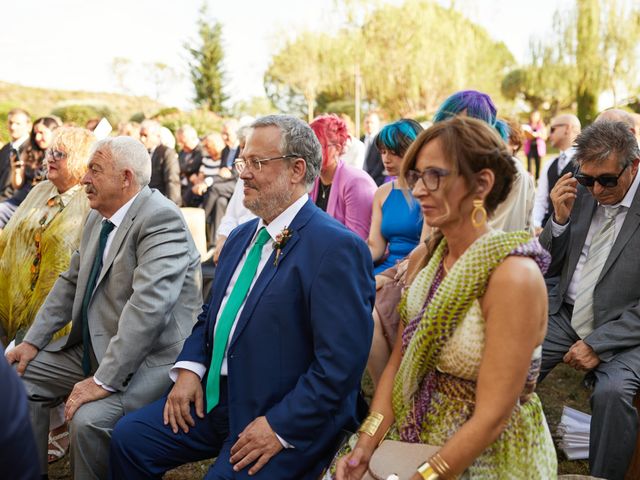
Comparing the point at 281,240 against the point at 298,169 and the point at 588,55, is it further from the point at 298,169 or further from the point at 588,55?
the point at 588,55

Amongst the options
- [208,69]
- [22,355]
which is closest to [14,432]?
[22,355]

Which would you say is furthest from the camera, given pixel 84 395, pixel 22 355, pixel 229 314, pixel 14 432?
pixel 22 355

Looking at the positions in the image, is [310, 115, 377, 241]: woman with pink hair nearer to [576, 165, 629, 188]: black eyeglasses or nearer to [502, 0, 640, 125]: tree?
[576, 165, 629, 188]: black eyeglasses

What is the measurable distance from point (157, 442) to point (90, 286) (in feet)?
3.38

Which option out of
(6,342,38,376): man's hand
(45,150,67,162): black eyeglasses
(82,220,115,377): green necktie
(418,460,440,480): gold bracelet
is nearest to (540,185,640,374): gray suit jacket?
(418,460,440,480): gold bracelet

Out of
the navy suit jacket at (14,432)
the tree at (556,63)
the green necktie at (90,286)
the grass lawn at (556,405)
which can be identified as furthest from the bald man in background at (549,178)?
the tree at (556,63)

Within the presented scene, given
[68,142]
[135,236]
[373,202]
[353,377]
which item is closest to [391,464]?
[353,377]

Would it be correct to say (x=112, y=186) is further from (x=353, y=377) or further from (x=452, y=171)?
(x=452, y=171)

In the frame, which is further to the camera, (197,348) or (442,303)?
(197,348)

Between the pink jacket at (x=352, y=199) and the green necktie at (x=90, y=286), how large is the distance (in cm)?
169

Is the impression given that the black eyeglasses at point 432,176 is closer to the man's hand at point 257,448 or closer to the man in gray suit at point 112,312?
the man's hand at point 257,448

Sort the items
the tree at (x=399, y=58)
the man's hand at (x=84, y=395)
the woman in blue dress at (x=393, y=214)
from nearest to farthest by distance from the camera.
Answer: the man's hand at (x=84, y=395)
the woman in blue dress at (x=393, y=214)
the tree at (x=399, y=58)

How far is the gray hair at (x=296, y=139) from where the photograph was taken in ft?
8.86

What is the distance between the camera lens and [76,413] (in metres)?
2.94
